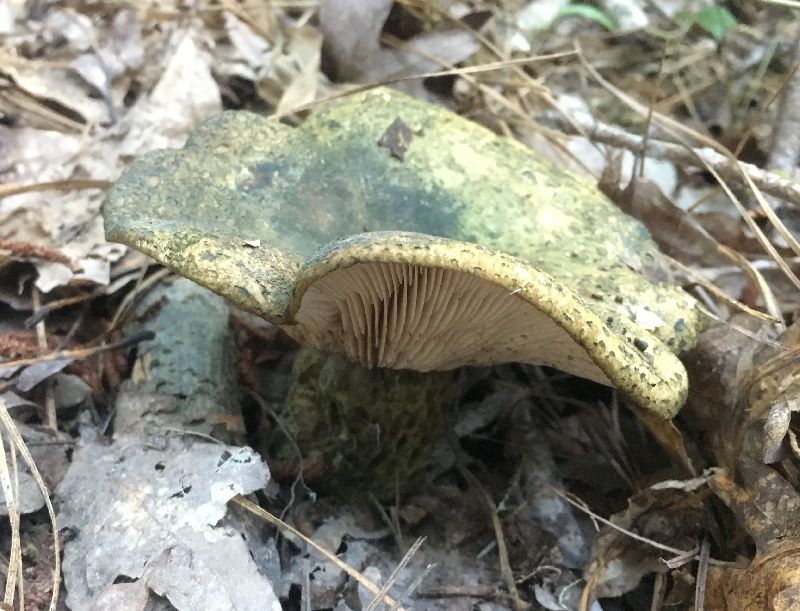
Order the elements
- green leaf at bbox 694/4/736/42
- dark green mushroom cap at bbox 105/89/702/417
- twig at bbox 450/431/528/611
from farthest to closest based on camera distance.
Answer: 1. green leaf at bbox 694/4/736/42
2. twig at bbox 450/431/528/611
3. dark green mushroom cap at bbox 105/89/702/417

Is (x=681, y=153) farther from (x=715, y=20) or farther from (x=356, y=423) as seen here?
(x=356, y=423)

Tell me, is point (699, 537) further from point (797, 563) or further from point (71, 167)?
point (71, 167)

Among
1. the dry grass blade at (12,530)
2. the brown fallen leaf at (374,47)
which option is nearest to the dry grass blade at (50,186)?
the dry grass blade at (12,530)

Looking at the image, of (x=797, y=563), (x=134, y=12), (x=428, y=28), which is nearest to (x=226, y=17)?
(x=134, y=12)

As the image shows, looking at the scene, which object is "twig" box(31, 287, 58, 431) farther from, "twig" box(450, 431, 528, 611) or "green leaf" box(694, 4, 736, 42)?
"green leaf" box(694, 4, 736, 42)

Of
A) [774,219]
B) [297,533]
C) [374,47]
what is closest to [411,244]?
Answer: [297,533]

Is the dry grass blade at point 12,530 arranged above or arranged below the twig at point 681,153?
below

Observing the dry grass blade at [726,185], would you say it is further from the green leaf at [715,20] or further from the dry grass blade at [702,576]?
the green leaf at [715,20]

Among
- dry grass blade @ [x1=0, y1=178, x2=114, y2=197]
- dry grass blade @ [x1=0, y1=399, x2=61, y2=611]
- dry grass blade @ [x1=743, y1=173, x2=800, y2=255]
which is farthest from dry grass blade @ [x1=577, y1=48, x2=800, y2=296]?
dry grass blade @ [x1=0, y1=399, x2=61, y2=611]
